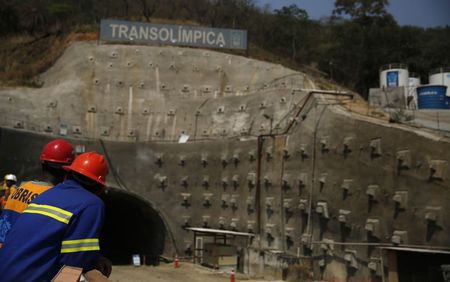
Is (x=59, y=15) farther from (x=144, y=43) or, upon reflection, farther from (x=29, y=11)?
(x=144, y=43)

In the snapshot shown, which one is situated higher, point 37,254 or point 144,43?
point 144,43

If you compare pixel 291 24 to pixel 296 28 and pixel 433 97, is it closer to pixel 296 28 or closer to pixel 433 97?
pixel 296 28

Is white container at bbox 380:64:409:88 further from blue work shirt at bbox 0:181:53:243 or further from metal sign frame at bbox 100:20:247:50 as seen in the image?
blue work shirt at bbox 0:181:53:243

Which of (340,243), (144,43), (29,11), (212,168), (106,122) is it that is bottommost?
(340,243)

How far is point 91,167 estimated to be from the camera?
350cm

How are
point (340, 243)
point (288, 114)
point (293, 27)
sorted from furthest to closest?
point (293, 27) → point (288, 114) → point (340, 243)

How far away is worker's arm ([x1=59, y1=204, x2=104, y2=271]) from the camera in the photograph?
3.09 m

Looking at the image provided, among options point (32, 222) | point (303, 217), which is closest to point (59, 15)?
point (303, 217)

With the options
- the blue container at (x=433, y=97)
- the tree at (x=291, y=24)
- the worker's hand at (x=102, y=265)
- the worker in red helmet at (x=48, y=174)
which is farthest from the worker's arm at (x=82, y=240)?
the tree at (x=291, y=24)

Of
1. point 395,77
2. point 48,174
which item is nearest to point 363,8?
point 395,77

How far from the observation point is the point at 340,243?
16844 millimetres

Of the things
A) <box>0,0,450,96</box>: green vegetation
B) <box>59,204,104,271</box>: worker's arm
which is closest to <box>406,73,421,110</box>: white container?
<box>0,0,450,96</box>: green vegetation

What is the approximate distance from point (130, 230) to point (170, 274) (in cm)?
868

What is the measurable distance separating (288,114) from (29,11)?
3426cm
